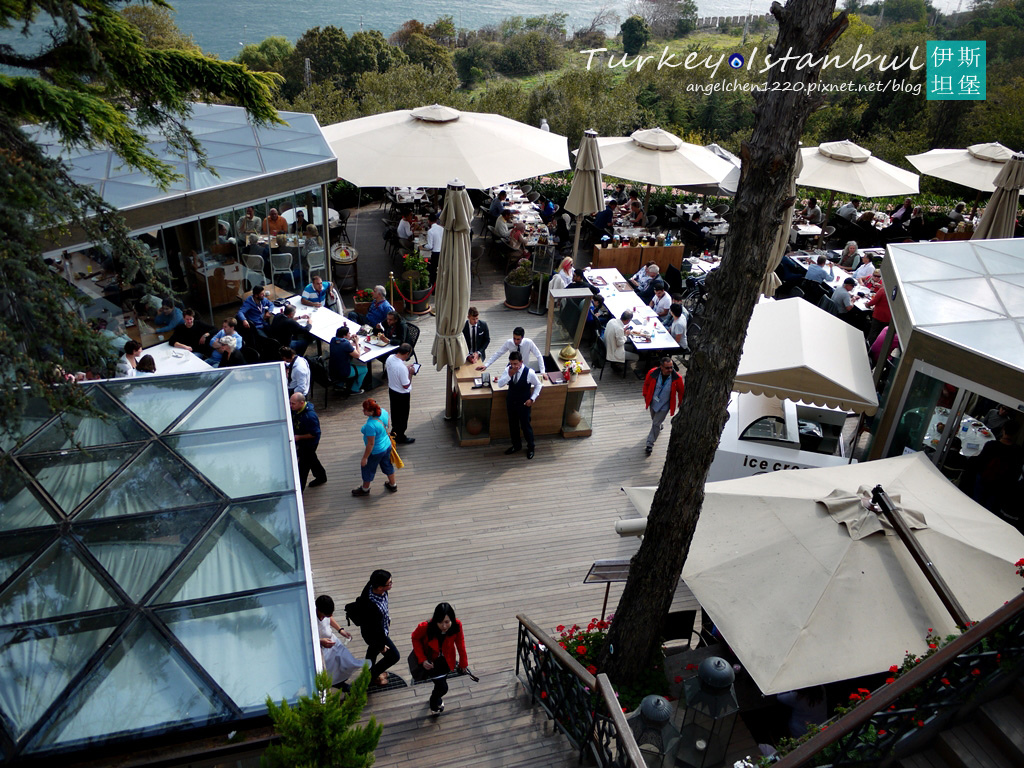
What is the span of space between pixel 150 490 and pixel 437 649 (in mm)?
2896

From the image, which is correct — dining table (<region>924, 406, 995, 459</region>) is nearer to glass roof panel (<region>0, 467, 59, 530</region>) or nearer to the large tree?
the large tree

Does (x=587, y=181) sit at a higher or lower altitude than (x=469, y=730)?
higher

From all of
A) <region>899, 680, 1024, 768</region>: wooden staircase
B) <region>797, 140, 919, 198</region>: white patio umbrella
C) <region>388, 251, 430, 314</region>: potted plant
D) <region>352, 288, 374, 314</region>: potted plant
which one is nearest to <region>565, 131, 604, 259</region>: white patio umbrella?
<region>388, 251, 430, 314</region>: potted plant

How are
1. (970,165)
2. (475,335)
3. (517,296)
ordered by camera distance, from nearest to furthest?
A: (475,335) < (517,296) < (970,165)

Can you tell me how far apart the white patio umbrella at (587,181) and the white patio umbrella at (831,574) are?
28.6 feet

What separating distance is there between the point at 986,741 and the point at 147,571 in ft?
20.4

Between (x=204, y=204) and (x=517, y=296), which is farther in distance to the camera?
(x=517, y=296)

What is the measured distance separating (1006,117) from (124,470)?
40794 millimetres

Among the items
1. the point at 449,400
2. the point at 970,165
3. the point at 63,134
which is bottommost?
the point at 449,400

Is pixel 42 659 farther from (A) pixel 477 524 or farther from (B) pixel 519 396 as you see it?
(B) pixel 519 396

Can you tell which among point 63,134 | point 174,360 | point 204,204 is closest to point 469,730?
point 63,134

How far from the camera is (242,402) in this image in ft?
23.9

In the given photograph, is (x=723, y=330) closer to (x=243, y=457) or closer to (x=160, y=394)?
(x=243, y=457)

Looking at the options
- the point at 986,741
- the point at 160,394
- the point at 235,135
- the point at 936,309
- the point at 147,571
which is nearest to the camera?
the point at 986,741
